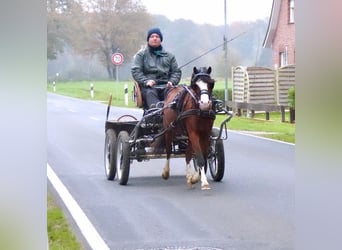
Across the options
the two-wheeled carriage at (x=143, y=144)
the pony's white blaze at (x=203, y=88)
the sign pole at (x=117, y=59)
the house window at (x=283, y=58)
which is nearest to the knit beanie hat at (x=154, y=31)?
the sign pole at (x=117, y=59)

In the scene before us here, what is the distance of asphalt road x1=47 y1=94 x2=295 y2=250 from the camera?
2801mm

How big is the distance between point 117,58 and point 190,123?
1.22 m

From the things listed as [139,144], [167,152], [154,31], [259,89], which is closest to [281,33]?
[154,31]

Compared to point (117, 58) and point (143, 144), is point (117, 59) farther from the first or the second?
point (143, 144)

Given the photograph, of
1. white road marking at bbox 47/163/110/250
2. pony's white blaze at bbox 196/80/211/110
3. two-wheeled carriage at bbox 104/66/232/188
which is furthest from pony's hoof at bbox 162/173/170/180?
white road marking at bbox 47/163/110/250

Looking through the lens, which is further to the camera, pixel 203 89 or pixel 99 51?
pixel 203 89

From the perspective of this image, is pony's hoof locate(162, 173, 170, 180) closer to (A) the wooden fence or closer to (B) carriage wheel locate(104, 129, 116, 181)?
(B) carriage wheel locate(104, 129, 116, 181)

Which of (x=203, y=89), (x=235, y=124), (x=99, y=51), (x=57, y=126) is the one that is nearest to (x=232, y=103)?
(x=203, y=89)

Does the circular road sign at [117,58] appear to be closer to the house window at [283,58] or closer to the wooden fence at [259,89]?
the wooden fence at [259,89]

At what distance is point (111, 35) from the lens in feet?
7.86
